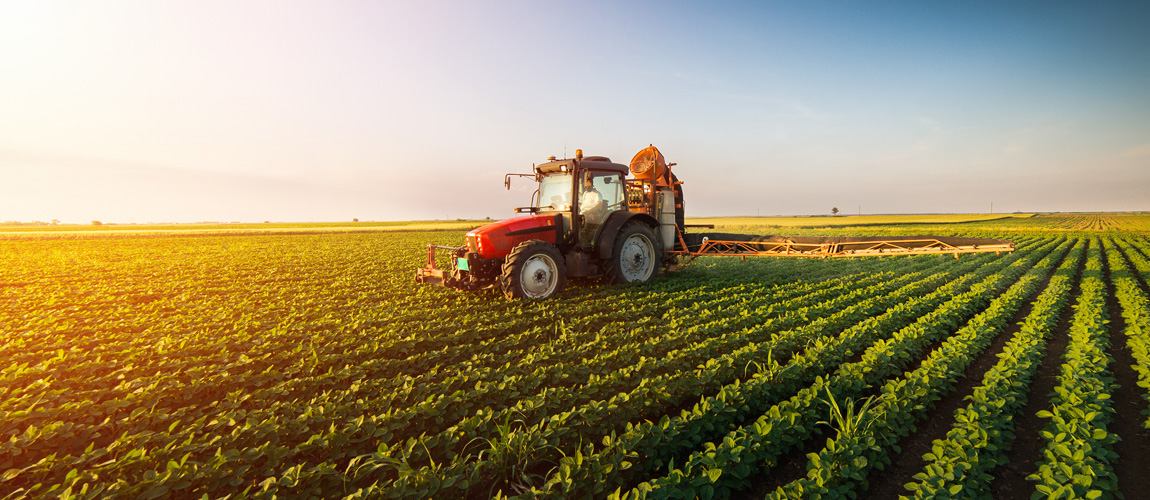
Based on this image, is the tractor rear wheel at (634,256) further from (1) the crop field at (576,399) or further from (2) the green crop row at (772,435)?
(2) the green crop row at (772,435)

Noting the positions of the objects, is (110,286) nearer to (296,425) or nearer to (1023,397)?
(296,425)

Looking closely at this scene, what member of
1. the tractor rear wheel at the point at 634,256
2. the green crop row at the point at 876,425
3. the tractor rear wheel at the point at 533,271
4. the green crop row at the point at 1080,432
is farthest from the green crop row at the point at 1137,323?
the tractor rear wheel at the point at 533,271

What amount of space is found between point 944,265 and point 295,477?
17.9 meters

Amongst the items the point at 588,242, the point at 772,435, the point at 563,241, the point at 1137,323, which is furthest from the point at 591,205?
the point at 1137,323

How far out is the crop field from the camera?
282 centimetres

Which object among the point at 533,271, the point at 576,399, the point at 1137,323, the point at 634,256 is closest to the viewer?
the point at 576,399

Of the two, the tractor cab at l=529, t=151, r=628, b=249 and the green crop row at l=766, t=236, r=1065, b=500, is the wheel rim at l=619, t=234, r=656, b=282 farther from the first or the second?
the green crop row at l=766, t=236, r=1065, b=500

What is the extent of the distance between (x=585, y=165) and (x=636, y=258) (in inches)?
90.3

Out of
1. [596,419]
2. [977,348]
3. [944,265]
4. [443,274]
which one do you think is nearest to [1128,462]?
[977,348]

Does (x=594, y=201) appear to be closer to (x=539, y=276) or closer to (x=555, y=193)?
(x=555, y=193)

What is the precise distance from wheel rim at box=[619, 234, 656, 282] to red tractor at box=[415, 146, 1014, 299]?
0.07 ft

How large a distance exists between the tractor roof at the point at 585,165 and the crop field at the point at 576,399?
2.38m

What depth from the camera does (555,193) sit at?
8453 mm

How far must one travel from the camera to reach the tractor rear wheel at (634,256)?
8625 mm
